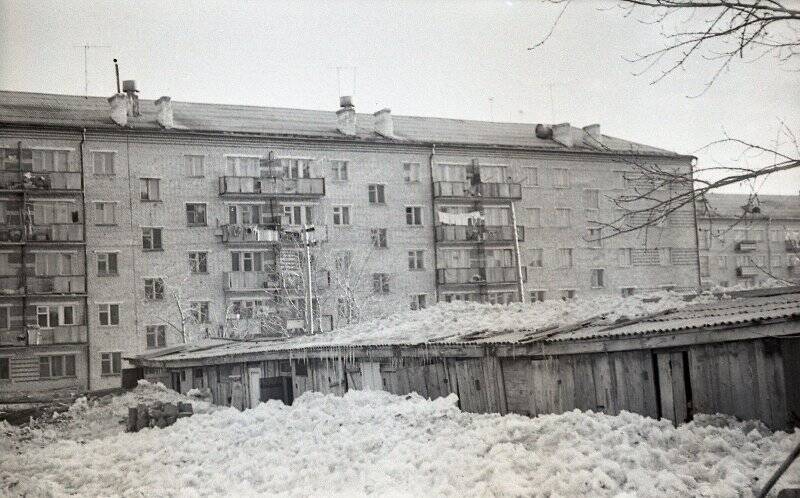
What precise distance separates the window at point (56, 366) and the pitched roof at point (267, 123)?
1120 cm

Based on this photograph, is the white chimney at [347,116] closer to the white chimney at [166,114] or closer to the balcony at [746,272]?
the white chimney at [166,114]

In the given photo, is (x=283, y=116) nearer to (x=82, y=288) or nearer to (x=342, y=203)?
(x=342, y=203)

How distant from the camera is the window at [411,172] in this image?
48.7 m

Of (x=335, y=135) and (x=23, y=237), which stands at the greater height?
(x=335, y=135)

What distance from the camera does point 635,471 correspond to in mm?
10570

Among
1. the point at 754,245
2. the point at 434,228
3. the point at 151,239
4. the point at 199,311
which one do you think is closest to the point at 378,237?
the point at 434,228

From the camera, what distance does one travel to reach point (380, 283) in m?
47.2

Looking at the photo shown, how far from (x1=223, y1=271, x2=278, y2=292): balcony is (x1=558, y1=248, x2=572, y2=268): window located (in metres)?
18.7

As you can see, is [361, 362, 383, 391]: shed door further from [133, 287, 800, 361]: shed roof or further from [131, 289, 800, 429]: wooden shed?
[133, 287, 800, 361]: shed roof

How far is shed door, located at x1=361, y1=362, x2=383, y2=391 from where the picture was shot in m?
22.0

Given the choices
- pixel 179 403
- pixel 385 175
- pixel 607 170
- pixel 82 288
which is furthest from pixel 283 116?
pixel 179 403

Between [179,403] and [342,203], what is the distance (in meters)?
25.2

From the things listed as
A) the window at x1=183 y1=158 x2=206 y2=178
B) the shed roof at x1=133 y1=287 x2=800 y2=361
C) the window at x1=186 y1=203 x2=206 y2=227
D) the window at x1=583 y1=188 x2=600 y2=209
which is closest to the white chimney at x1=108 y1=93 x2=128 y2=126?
the window at x1=183 y1=158 x2=206 y2=178

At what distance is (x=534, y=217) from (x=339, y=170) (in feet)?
43.4
